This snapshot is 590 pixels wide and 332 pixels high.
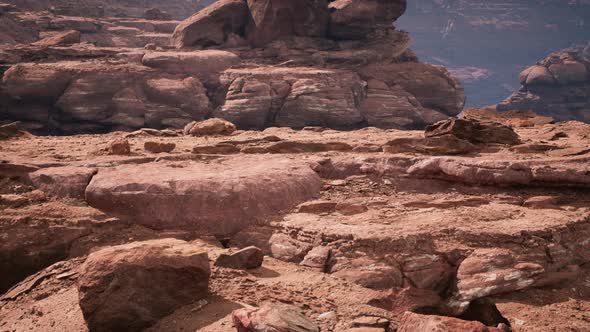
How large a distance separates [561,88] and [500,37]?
58.5m

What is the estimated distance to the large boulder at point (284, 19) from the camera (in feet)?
93.0

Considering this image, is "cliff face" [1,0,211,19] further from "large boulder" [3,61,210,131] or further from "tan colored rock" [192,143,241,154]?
"tan colored rock" [192,143,241,154]

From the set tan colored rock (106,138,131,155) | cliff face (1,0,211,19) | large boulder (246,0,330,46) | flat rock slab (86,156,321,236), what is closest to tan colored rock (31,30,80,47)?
large boulder (246,0,330,46)

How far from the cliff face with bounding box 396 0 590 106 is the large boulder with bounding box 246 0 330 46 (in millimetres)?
71349

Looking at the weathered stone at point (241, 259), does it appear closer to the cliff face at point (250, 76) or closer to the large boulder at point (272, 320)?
the large boulder at point (272, 320)

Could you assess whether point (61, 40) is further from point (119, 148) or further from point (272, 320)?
point (272, 320)

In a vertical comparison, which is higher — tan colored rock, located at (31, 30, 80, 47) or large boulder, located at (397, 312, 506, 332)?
large boulder, located at (397, 312, 506, 332)

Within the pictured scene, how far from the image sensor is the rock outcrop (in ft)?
147

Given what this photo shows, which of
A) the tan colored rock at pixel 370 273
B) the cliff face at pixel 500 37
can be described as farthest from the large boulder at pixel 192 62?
the cliff face at pixel 500 37

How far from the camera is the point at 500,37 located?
3900 inches

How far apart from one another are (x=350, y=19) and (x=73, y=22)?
2183 centimetres

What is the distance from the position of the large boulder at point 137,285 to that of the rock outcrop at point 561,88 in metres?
46.0

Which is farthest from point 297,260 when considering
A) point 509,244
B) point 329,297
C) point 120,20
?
point 120,20

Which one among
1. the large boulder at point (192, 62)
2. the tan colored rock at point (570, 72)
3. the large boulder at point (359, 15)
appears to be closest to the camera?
the large boulder at point (192, 62)
